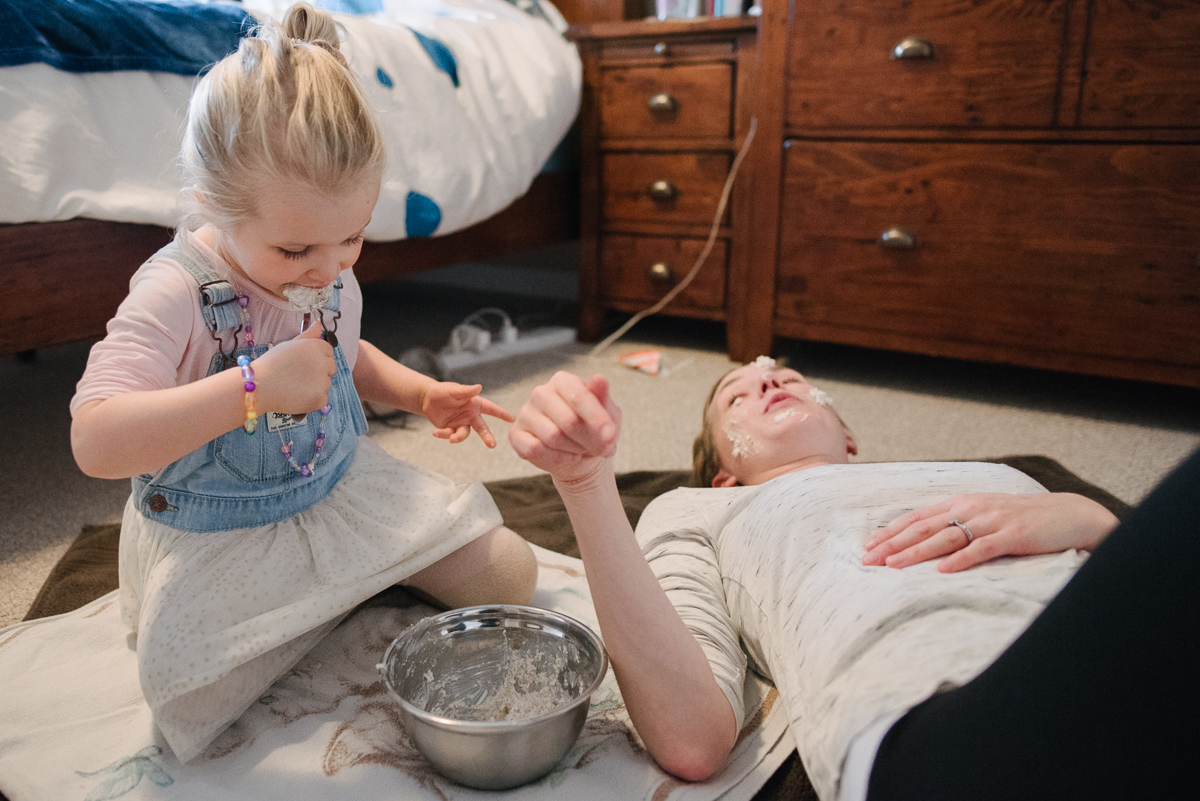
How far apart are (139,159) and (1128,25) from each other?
1644mm

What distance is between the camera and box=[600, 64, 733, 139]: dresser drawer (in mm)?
1986

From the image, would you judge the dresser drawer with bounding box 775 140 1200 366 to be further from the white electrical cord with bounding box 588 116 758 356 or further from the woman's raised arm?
the woman's raised arm

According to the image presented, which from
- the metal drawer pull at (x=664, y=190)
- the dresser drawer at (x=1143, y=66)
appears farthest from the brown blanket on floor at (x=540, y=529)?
the metal drawer pull at (x=664, y=190)

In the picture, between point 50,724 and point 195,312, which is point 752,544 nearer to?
point 195,312

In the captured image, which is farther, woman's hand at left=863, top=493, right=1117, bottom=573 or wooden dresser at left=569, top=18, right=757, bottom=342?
wooden dresser at left=569, top=18, right=757, bottom=342

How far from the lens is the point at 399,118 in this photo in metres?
1.64

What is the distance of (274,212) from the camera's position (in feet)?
2.32

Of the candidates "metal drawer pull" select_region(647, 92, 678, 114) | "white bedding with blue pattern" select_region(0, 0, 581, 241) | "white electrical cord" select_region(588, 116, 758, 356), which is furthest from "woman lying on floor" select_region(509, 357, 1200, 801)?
"metal drawer pull" select_region(647, 92, 678, 114)

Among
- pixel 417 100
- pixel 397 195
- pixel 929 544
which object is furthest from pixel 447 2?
pixel 929 544

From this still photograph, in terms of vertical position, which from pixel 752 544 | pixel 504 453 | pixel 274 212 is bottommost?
pixel 504 453

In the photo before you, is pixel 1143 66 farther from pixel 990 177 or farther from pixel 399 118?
pixel 399 118

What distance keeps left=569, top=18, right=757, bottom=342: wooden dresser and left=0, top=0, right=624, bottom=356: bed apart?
11 centimetres

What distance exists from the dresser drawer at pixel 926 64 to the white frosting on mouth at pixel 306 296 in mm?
1331

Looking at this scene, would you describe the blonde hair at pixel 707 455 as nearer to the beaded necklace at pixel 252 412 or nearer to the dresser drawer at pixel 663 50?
the beaded necklace at pixel 252 412
